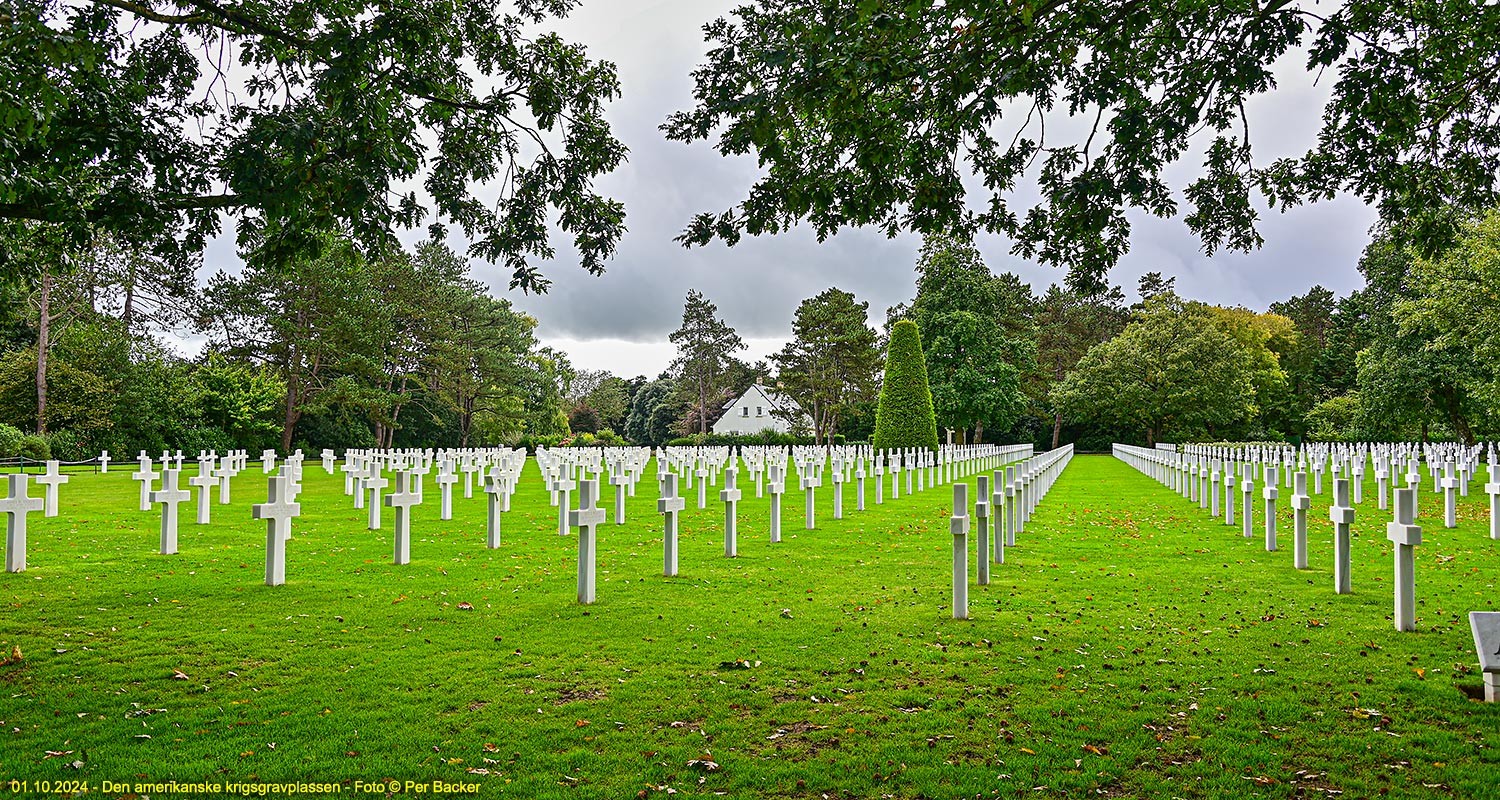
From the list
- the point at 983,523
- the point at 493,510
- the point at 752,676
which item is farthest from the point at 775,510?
the point at 752,676

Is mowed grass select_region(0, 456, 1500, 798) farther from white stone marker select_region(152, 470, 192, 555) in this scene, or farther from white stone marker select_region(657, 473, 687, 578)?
white stone marker select_region(657, 473, 687, 578)

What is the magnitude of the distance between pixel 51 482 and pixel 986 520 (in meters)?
13.1

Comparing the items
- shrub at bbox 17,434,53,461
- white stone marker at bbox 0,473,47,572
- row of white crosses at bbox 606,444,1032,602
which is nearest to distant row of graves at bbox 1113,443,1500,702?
row of white crosses at bbox 606,444,1032,602

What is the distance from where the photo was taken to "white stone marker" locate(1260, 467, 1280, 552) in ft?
36.3

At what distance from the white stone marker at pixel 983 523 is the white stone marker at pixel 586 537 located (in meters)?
3.45

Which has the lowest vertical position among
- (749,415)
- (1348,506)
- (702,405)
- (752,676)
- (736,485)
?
(752,676)

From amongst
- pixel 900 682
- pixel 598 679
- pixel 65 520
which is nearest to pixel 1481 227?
pixel 900 682

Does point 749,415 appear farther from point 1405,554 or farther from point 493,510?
point 1405,554

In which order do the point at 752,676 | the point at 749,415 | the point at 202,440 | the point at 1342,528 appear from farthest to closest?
the point at 749,415, the point at 202,440, the point at 1342,528, the point at 752,676

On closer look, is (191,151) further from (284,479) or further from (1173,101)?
(1173,101)

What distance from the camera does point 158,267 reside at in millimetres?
27984

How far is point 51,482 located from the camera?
12961mm

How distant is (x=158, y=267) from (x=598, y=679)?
95.4 ft

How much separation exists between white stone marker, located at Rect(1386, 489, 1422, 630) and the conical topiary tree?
93.0 ft
